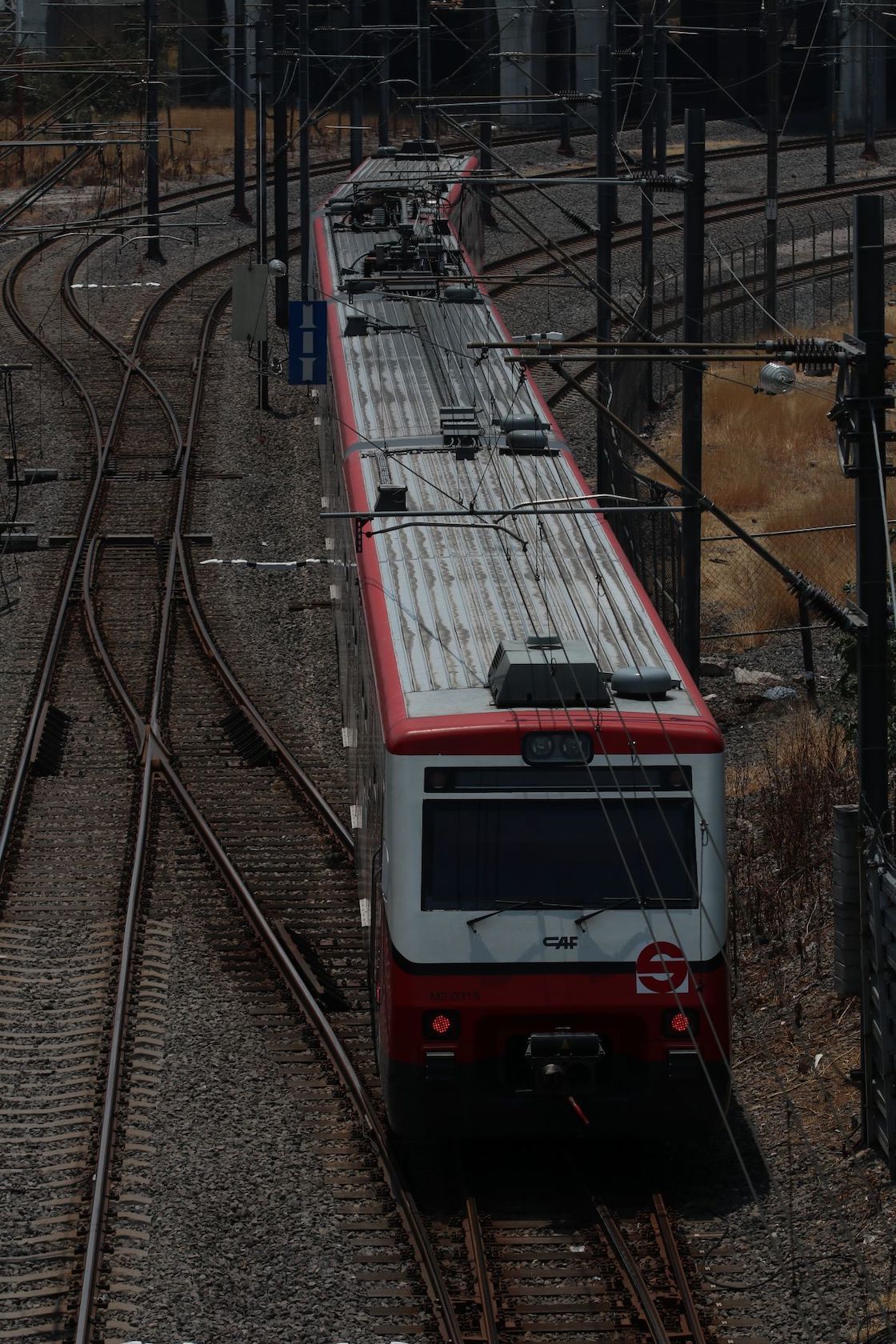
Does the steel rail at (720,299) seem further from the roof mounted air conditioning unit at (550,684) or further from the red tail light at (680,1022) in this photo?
the red tail light at (680,1022)

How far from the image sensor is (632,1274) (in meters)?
9.02

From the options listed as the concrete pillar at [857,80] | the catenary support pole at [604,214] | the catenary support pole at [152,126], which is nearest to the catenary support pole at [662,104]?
the catenary support pole at [152,126]

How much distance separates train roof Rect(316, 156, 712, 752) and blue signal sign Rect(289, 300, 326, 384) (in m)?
3.51

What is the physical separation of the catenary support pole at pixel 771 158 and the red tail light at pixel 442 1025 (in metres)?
24.0

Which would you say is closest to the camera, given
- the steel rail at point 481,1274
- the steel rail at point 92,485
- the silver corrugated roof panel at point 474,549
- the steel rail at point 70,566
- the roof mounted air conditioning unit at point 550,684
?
the steel rail at point 481,1274

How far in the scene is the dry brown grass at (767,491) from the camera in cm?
2308

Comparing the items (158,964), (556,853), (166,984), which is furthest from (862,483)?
(158,964)

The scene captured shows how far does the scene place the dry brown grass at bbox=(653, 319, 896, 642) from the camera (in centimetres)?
2308

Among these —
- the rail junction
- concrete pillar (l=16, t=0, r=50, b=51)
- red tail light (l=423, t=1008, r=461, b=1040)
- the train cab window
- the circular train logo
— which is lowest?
the rail junction

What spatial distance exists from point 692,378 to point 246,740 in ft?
20.9

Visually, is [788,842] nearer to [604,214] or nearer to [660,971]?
[660,971]

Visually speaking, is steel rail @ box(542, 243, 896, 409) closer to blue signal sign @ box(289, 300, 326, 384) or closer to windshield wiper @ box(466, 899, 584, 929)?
blue signal sign @ box(289, 300, 326, 384)

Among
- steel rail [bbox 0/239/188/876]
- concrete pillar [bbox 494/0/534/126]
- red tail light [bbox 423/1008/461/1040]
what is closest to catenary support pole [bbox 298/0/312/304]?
steel rail [bbox 0/239/188/876]

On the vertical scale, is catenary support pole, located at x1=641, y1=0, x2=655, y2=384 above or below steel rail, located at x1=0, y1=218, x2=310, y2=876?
above
